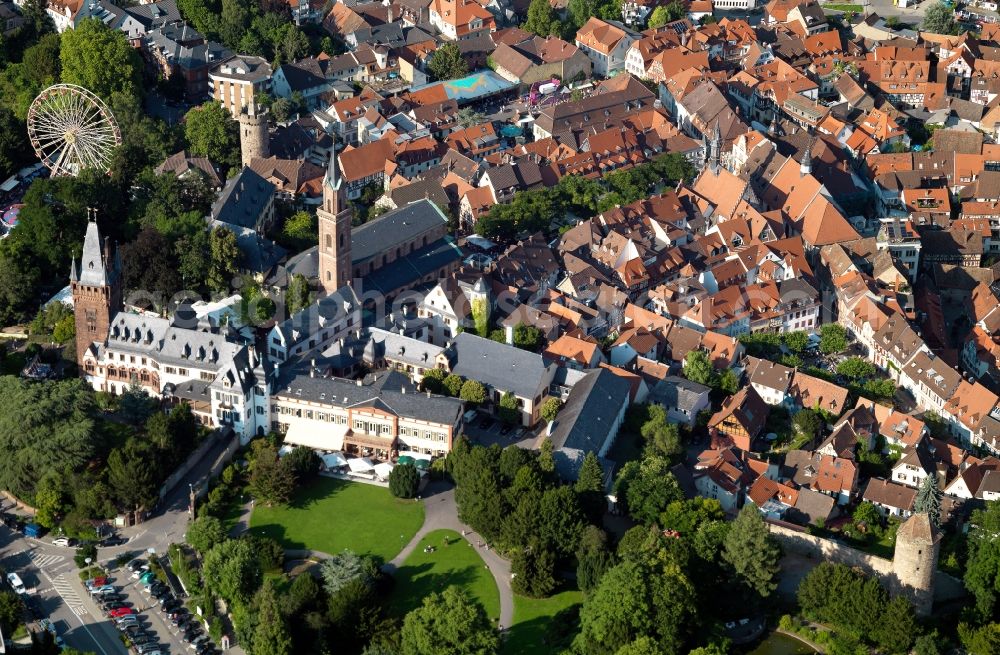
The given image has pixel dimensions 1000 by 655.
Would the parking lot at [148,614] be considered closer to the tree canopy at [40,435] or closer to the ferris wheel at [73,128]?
the tree canopy at [40,435]

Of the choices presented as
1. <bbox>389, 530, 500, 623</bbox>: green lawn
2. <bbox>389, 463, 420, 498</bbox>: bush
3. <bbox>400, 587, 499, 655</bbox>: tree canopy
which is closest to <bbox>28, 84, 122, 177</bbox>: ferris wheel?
<bbox>389, 463, 420, 498</bbox>: bush

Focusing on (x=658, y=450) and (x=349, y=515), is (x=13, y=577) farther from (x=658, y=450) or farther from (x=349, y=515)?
(x=658, y=450)

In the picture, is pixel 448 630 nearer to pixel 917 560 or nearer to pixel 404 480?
pixel 404 480

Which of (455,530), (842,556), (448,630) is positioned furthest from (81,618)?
(842,556)

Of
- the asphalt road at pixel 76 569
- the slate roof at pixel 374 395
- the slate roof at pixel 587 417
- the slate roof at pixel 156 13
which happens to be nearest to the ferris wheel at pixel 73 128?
the slate roof at pixel 156 13

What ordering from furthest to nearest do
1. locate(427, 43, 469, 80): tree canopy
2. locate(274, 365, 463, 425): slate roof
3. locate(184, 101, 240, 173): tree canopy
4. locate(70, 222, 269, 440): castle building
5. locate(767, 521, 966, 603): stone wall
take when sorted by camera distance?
1. locate(427, 43, 469, 80): tree canopy
2. locate(184, 101, 240, 173): tree canopy
3. locate(70, 222, 269, 440): castle building
4. locate(274, 365, 463, 425): slate roof
5. locate(767, 521, 966, 603): stone wall

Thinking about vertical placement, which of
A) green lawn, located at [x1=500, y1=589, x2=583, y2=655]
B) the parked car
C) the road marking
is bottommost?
green lawn, located at [x1=500, y1=589, x2=583, y2=655]

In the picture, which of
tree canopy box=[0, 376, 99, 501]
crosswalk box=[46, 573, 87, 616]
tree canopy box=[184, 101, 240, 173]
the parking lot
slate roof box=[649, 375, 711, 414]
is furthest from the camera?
tree canopy box=[184, 101, 240, 173]

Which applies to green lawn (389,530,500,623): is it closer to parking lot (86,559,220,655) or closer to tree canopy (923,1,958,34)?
parking lot (86,559,220,655)
